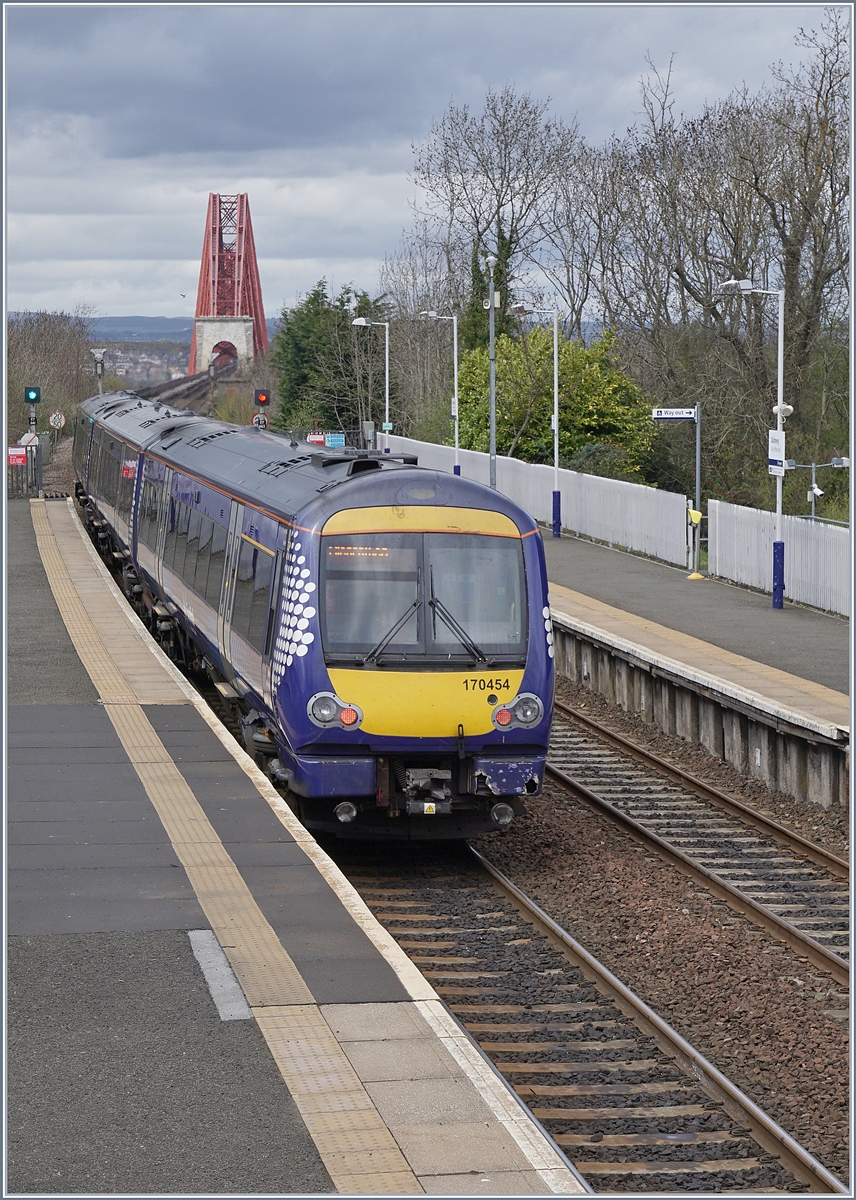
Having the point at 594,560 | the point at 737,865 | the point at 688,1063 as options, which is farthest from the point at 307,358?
the point at 688,1063

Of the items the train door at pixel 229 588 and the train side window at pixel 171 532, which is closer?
the train door at pixel 229 588

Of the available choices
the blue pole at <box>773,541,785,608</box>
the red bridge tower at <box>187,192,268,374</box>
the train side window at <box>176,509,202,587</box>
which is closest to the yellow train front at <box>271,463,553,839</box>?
the train side window at <box>176,509,202,587</box>

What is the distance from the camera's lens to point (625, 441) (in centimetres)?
4172

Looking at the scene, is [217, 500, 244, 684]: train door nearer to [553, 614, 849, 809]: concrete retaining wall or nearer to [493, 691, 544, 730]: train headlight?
[493, 691, 544, 730]: train headlight

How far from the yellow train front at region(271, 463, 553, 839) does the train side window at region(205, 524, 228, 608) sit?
3.58m

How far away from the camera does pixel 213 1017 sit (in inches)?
296

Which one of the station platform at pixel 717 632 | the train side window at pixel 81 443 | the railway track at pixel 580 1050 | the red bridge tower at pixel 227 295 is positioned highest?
the red bridge tower at pixel 227 295

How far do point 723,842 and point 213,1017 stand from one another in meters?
7.54

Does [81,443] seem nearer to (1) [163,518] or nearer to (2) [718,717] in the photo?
(1) [163,518]

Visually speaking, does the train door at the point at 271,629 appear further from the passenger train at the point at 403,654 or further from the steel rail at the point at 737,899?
the steel rail at the point at 737,899

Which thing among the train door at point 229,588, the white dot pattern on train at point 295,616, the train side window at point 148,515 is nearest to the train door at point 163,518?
the train side window at point 148,515

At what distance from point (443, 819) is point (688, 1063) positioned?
3.92 m

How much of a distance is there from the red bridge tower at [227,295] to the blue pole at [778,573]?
121m

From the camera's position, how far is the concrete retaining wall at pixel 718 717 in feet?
50.3
